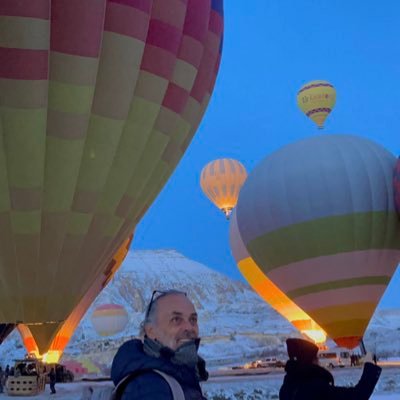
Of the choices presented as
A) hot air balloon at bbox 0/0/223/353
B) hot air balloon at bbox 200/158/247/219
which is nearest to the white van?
hot air balloon at bbox 200/158/247/219

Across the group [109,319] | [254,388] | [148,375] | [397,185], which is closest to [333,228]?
[397,185]

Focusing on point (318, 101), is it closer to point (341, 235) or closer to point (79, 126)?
point (341, 235)

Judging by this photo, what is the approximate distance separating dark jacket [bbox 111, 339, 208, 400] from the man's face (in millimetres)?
Answer: 116

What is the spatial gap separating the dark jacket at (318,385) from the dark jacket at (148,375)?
0.96m

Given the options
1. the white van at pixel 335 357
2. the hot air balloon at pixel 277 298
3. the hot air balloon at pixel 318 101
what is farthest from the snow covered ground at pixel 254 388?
the hot air balloon at pixel 318 101

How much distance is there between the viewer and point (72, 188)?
6.38 meters

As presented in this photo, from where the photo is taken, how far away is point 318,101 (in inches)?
780

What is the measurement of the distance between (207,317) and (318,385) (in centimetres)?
4699

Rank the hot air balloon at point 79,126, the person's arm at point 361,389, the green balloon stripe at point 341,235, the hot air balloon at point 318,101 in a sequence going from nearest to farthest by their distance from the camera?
the person's arm at point 361,389 → the hot air balloon at point 79,126 → the green balloon stripe at point 341,235 → the hot air balloon at point 318,101

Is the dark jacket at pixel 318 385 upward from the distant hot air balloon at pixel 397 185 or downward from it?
downward

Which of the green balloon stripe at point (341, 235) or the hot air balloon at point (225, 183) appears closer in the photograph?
the green balloon stripe at point (341, 235)

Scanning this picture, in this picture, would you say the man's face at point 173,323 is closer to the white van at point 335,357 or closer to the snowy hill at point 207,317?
the white van at point 335,357

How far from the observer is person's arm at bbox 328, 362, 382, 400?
2.71m

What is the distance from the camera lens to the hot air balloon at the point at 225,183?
811 inches
